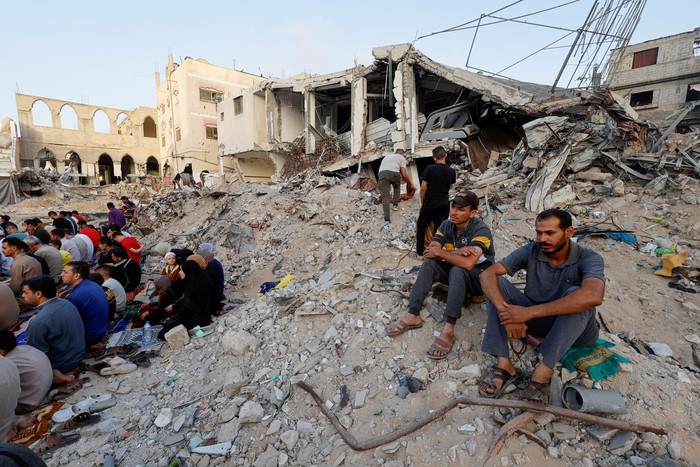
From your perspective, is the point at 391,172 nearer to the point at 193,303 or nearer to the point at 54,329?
the point at 193,303

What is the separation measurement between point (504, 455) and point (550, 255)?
1.31 meters

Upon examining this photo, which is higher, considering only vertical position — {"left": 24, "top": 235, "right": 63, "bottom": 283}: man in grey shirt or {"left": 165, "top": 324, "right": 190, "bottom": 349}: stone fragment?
{"left": 24, "top": 235, "right": 63, "bottom": 283}: man in grey shirt

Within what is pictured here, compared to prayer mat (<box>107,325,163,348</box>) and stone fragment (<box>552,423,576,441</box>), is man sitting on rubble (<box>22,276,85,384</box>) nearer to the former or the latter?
prayer mat (<box>107,325,163,348</box>)

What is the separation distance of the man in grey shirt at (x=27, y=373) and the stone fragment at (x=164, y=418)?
1.15m

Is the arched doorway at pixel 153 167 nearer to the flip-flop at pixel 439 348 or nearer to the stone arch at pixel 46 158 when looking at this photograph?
the stone arch at pixel 46 158

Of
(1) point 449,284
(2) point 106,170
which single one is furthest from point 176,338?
(2) point 106,170

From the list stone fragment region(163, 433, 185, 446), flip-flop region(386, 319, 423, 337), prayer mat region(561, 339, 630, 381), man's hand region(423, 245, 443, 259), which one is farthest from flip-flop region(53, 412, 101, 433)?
prayer mat region(561, 339, 630, 381)

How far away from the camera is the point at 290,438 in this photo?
2.44 m

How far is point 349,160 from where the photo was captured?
12.2m

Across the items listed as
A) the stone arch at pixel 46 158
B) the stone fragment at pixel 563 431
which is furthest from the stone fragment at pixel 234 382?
the stone arch at pixel 46 158

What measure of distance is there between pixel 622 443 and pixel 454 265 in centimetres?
146

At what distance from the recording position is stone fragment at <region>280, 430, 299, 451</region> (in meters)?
2.41

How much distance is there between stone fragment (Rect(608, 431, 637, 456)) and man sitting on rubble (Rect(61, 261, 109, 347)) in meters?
5.00

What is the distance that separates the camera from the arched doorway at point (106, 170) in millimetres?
30866
